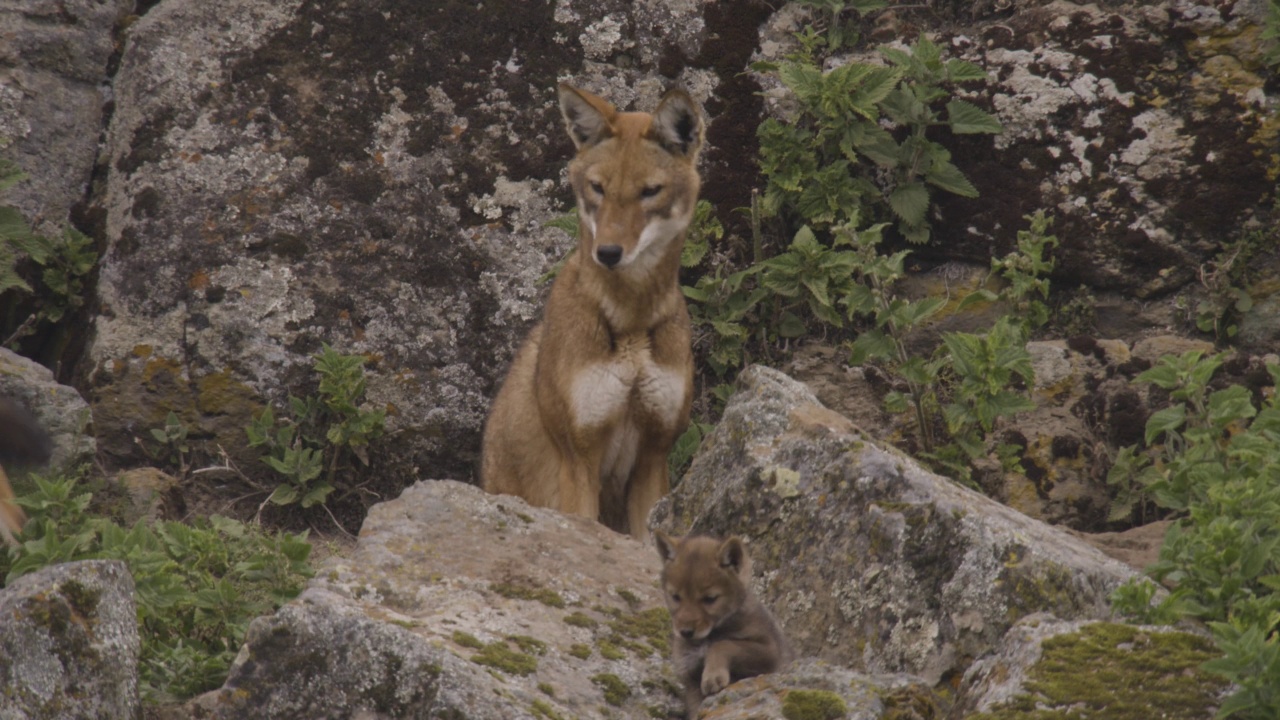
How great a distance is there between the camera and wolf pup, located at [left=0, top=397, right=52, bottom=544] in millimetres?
6551

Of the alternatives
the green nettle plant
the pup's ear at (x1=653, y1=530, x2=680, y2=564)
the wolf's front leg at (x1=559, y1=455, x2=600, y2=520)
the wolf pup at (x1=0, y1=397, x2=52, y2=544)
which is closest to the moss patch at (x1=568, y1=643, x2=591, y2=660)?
the pup's ear at (x1=653, y1=530, x2=680, y2=564)

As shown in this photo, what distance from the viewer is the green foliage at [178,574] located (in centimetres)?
566

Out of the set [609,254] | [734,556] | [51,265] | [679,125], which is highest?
[679,125]

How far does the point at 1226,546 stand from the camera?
4496mm

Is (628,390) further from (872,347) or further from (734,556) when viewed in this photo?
(734,556)

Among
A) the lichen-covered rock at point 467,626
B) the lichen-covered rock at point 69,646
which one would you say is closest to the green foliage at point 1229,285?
the lichen-covered rock at point 467,626

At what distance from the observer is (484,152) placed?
9594mm

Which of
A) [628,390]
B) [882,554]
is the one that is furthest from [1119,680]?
[628,390]

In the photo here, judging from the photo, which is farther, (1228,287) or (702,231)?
(702,231)

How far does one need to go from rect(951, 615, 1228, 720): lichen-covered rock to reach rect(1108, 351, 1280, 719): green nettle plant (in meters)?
0.11

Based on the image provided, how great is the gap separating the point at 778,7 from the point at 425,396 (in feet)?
12.5

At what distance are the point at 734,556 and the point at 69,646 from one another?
2.33 metres

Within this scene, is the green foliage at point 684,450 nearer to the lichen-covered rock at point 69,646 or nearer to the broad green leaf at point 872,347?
the broad green leaf at point 872,347

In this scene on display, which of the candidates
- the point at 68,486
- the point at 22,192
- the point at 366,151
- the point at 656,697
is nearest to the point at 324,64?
the point at 366,151
